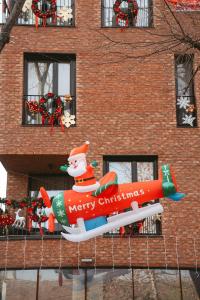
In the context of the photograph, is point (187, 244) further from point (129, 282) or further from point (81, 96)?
point (81, 96)

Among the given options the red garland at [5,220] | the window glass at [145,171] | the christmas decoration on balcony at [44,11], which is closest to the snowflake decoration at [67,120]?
the window glass at [145,171]

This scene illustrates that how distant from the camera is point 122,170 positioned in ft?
51.4

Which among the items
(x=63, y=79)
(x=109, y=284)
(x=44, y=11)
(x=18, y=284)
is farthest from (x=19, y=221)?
(x=44, y=11)

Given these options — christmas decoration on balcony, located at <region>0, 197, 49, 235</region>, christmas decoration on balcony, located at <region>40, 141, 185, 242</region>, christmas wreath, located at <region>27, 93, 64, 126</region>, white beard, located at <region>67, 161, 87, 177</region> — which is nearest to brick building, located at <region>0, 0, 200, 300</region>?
christmas wreath, located at <region>27, 93, 64, 126</region>

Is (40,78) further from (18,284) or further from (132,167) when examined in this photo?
(18,284)

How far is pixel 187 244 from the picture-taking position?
14.8 m

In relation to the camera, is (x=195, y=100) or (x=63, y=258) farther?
(x=195, y=100)

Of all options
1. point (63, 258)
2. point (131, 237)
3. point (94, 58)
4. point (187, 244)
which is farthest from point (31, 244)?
point (94, 58)

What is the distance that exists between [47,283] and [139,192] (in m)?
6.10

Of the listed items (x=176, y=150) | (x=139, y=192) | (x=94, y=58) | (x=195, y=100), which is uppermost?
(x=94, y=58)

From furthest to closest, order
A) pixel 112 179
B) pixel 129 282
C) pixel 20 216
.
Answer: pixel 20 216 < pixel 129 282 < pixel 112 179

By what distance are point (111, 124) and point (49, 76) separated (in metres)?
2.59

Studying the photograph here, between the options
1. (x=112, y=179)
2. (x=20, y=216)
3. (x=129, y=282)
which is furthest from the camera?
(x=20, y=216)

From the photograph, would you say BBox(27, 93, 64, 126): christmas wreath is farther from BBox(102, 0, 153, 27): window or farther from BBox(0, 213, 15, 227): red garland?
BBox(0, 213, 15, 227): red garland
